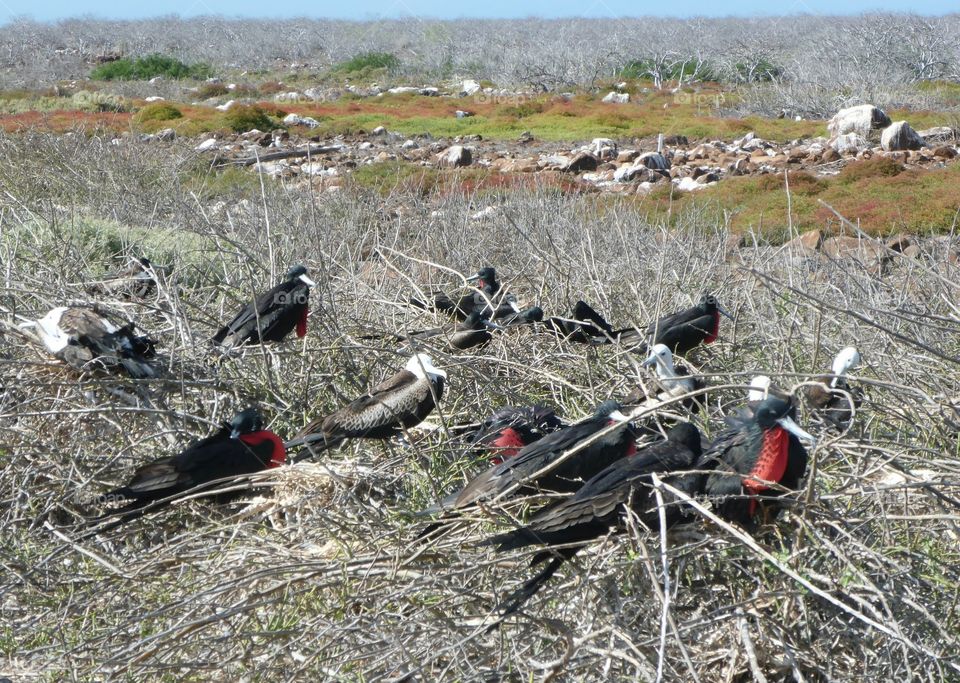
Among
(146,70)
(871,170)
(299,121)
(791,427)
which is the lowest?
(146,70)

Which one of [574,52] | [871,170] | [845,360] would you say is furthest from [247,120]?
[845,360]

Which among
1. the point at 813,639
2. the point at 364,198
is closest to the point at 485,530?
the point at 813,639

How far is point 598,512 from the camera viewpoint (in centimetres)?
236

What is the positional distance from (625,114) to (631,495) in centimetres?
1801

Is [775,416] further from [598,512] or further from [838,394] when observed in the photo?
[838,394]

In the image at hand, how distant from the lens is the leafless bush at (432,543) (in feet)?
7.61

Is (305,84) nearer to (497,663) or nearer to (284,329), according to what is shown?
(284,329)

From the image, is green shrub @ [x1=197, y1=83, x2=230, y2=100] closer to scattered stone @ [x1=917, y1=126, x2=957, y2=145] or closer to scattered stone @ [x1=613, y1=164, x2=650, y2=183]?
scattered stone @ [x1=613, y1=164, x2=650, y2=183]

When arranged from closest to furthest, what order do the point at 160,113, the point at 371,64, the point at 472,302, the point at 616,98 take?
the point at 472,302
the point at 160,113
the point at 616,98
the point at 371,64

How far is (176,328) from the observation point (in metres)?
4.15

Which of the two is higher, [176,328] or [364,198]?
[176,328]

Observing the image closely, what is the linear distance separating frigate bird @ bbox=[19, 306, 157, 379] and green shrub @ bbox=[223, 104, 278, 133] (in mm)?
15195

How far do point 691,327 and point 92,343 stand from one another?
2.32m

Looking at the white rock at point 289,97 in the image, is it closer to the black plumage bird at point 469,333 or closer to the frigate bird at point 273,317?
the black plumage bird at point 469,333
